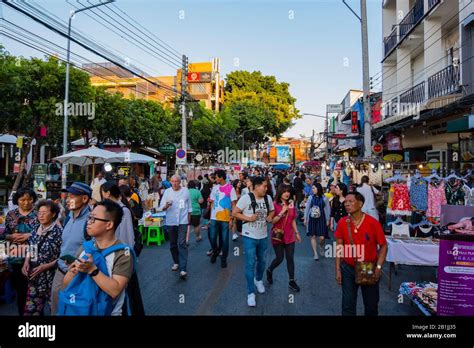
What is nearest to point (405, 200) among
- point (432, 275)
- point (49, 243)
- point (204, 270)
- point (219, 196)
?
point (432, 275)

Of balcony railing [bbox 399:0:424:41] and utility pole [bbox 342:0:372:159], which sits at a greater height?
balcony railing [bbox 399:0:424:41]

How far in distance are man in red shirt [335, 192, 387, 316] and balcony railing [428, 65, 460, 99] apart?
32.8 feet

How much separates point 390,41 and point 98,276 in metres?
21.4

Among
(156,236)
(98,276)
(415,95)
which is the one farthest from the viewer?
(415,95)

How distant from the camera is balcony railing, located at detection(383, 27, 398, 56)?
1890cm

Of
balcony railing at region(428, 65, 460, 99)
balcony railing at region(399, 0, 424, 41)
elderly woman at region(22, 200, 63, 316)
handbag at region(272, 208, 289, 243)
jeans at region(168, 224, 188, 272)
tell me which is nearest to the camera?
elderly woman at region(22, 200, 63, 316)

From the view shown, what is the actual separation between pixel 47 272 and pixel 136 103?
22.2 m

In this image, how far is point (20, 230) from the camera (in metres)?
4.30

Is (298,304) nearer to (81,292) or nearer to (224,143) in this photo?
(81,292)

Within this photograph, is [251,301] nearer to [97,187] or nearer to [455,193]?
[455,193]

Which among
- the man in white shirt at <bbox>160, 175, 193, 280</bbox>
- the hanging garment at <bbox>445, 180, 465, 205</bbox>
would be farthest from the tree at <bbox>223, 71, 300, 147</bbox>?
the man in white shirt at <bbox>160, 175, 193, 280</bbox>

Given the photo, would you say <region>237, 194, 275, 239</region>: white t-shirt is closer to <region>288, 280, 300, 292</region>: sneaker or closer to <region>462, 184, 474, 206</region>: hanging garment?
<region>288, 280, 300, 292</region>: sneaker

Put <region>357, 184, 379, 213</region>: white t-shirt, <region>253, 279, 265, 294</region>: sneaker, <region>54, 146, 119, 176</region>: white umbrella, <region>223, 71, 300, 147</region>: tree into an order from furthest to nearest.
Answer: <region>223, 71, 300, 147</region>: tree < <region>54, 146, 119, 176</region>: white umbrella < <region>357, 184, 379, 213</region>: white t-shirt < <region>253, 279, 265, 294</region>: sneaker

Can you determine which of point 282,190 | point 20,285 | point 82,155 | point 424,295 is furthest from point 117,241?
point 82,155
